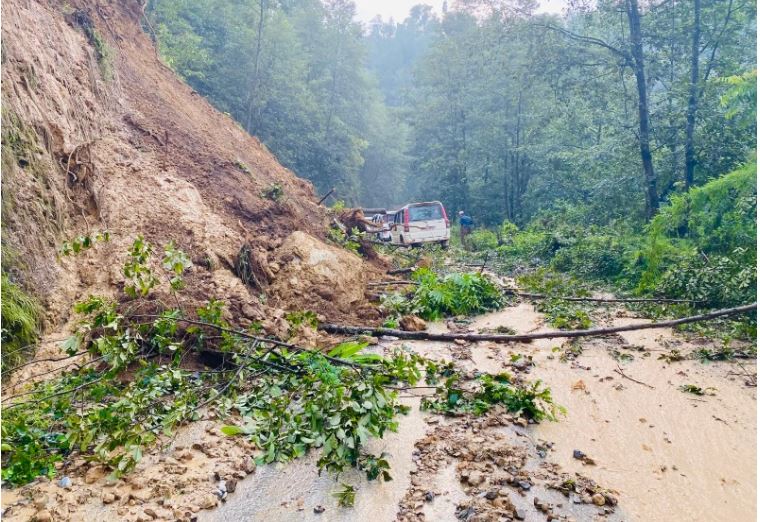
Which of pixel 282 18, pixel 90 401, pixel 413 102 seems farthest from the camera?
pixel 413 102

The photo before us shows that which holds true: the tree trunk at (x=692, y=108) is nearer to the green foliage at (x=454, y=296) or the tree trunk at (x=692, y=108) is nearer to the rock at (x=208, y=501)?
the green foliage at (x=454, y=296)

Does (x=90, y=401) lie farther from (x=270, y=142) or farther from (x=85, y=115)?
(x=270, y=142)

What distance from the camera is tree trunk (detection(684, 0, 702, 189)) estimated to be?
11945 millimetres

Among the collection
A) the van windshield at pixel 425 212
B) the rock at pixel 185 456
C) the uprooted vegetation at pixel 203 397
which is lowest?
the rock at pixel 185 456

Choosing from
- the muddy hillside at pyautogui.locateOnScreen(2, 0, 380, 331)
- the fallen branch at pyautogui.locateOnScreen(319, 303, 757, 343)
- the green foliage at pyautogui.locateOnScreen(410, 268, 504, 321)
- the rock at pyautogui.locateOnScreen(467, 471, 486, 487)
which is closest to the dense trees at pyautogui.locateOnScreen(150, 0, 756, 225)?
the fallen branch at pyautogui.locateOnScreen(319, 303, 757, 343)

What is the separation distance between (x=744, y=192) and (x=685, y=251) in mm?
1376

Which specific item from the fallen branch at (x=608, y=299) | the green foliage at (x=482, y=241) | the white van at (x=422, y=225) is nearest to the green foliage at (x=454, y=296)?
the fallen branch at (x=608, y=299)

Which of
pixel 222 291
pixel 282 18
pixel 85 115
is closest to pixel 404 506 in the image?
pixel 222 291

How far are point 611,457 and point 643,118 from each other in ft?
40.2

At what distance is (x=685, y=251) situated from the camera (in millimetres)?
8945

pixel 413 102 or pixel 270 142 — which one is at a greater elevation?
pixel 413 102

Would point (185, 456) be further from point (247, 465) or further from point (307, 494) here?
point (307, 494)

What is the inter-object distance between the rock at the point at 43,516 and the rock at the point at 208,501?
83cm

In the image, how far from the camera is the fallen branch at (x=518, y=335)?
18.1ft
